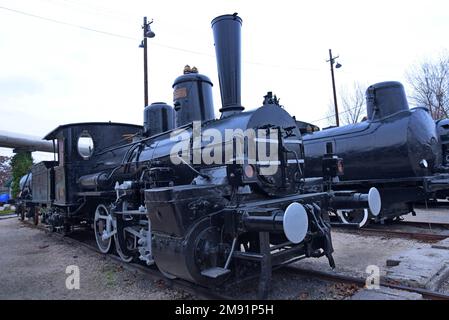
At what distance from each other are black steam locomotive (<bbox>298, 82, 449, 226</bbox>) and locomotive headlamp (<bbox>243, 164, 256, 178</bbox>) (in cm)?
→ 433

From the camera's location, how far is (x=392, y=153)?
8.54 m

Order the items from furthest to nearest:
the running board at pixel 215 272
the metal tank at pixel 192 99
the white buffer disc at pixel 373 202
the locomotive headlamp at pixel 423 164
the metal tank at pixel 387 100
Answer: the metal tank at pixel 387 100 → the locomotive headlamp at pixel 423 164 → the metal tank at pixel 192 99 → the white buffer disc at pixel 373 202 → the running board at pixel 215 272

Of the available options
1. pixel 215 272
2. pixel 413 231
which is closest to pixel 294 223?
pixel 215 272

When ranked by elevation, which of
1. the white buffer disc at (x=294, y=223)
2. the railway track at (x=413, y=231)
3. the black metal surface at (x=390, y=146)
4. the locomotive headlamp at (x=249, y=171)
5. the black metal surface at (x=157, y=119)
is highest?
the black metal surface at (x=157, y=119)

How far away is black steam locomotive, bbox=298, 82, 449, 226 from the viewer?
833 centimetres

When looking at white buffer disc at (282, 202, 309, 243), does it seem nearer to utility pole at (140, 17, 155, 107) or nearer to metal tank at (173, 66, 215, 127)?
metal tank at (173, 66, 215, 127)

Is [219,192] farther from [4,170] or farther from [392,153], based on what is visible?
[4,170]

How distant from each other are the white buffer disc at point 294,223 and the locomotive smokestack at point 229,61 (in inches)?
91.6

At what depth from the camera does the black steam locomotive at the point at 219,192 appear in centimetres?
394

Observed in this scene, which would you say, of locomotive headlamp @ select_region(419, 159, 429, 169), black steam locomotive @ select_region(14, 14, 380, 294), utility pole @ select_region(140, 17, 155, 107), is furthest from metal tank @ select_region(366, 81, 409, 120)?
utility pole @ select_region(140, 17, 155, 107)

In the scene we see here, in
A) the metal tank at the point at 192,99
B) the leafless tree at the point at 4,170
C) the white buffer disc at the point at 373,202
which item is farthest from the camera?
the leafless tree at the point at 4,170

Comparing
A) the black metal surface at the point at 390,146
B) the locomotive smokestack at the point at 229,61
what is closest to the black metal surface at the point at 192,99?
the locomotive smokestack at the point at 229,61

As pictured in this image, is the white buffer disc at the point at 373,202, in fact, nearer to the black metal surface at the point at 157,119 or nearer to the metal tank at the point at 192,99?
the metal tank at the point at 192,99

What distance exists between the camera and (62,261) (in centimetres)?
704
